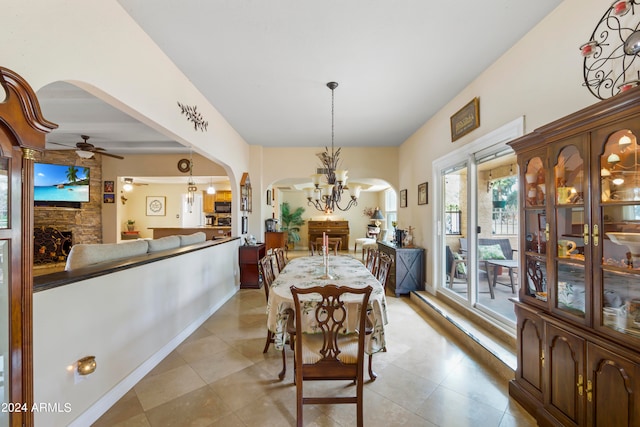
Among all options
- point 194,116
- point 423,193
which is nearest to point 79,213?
point 194,116

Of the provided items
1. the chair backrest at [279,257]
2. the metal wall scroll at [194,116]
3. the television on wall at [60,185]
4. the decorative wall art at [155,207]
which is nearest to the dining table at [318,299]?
the chair backrest at [279,257]

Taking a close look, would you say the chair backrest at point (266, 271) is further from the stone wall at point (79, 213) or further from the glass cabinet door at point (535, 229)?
the stone wall at point (79, 213)

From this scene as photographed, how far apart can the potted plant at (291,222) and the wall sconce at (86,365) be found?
8551 mm

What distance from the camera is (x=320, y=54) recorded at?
2379 millimetres

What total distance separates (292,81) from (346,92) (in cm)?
67

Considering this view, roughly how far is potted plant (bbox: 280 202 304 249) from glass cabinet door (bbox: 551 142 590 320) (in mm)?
9025

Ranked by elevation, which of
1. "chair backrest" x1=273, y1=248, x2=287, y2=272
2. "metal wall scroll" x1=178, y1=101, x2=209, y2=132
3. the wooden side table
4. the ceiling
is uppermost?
the ceiling

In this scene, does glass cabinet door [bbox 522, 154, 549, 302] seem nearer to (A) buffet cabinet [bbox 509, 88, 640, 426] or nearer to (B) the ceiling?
(A) buffet cabinet [bbox 509, 88, 640, 426]

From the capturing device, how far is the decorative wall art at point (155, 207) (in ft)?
29.3

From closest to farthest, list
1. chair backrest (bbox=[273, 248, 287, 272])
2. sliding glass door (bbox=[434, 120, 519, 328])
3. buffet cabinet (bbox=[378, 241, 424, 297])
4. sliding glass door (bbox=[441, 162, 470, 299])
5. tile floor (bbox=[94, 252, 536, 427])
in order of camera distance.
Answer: tile floor (bbox=[94, 252, 536, 427])
sliding glass door (bbox=[434, 120, 519, 328])
chair backrest (bbox=[273, 248, 287, 272])
sliding glass door (bbox=[441, 162, 470, 299])
buffet cabinet (bbox=[378, 241, 424, 297])

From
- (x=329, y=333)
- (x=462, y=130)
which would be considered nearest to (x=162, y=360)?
(x=329, y=333)

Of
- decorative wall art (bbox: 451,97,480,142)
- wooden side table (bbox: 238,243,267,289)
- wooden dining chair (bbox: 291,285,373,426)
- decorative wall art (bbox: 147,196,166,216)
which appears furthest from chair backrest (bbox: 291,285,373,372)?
decorative wall art (bbox: 147,196,166,216)

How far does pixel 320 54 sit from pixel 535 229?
2247 millimetres

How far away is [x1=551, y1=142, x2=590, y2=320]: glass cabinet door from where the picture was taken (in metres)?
1.47
